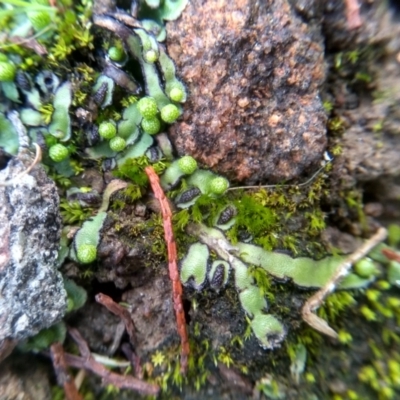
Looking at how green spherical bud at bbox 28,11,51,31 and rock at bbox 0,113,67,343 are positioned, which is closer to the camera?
rock at bbox 0,113,67,343

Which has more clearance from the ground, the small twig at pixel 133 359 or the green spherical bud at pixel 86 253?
the green spherical bud at pixel 86 253

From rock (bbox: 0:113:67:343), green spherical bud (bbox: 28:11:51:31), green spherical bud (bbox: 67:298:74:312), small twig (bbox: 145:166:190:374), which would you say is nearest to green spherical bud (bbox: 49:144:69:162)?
rock (bbox: 0:113:67:343)

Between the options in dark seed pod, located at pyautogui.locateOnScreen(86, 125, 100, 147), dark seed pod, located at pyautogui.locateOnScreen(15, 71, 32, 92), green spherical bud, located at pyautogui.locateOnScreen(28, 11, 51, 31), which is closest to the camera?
green spherical bud, located at pyautogui.locateOnScreen(28, 11, 51, 31)

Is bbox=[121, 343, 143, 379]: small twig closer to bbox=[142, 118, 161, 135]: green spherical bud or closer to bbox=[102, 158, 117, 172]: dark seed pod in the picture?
bbox=[102, 158, 117, 172]: dark seed pod

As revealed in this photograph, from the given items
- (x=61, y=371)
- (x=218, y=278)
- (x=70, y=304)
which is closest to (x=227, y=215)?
(x=218, y=278)

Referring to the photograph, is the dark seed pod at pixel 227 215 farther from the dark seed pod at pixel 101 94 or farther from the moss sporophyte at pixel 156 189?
the dark seed pod at pixel 101 94

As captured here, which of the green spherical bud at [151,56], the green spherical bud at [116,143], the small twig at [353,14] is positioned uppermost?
the green spherical bud at [151,56]

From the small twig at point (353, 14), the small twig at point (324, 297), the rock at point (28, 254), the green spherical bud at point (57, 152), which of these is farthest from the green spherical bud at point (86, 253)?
the small twig at point (353, 14)
